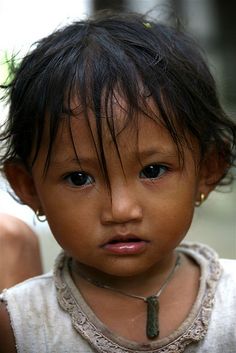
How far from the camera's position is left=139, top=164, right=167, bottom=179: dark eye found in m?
1.19

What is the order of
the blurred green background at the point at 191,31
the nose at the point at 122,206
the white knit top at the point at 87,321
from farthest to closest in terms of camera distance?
the blurred green background at the point at 191,31 < the white knit top at the point at 87,321 < the nose at the point at 122,206

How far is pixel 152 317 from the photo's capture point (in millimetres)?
1291

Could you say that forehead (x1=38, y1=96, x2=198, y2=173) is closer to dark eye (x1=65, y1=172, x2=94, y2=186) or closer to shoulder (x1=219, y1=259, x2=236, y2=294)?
dark eye (x1=65, y1=172, x2=94, y2=186)

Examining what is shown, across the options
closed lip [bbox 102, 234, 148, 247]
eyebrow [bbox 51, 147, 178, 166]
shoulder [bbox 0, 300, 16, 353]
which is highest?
eyebrow [bbox 51, 147, 178, 166]

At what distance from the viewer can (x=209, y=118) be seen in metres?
1.31

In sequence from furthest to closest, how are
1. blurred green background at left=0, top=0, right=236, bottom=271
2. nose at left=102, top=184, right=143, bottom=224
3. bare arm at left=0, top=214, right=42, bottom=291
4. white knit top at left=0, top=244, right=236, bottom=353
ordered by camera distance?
1. blurred green background at left=0, top=0, right=236, bottom=271
2. bare arm at left=0, top=214, right=42, bottom=291
3. white knit top at left=0, top=244, right=236, bottom=353
4. nose at left=102, top=184, right=143, bottom=224

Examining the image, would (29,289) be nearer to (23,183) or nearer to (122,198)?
(23,183)

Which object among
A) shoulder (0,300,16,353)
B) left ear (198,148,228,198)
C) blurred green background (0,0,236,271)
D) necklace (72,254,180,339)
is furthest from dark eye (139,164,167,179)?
blurred green background (0,0,236,271)

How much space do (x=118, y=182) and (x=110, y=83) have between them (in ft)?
0.51

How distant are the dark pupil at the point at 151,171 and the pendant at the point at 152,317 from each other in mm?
239

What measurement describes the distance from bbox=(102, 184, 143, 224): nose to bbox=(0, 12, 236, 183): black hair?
0.14 ft

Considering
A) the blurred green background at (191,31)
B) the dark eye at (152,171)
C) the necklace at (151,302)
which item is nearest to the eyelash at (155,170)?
the dark eye at (152,171)

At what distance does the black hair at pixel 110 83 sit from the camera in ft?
3.89

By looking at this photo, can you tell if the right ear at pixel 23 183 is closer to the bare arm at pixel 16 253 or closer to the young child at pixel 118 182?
the young child at pixel 118 182
